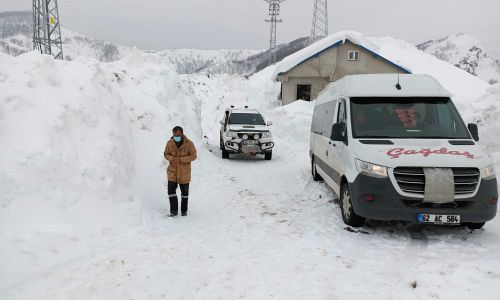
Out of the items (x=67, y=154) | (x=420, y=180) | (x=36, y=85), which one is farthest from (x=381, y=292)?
(x=36, y=85)

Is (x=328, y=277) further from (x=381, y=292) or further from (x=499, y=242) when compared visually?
(x=499, y=242)

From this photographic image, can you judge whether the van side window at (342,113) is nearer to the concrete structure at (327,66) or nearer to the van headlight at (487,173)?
the van headlight at (487,173)

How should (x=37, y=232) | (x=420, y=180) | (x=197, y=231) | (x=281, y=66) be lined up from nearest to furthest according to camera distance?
1. (x=37, y=232)
2. (x=420, y=180)
3. (x=197, y=231)
4. (x=281, y=66)

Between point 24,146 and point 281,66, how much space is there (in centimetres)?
2570

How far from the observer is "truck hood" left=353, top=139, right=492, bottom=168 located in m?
5.34

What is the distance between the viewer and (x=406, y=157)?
5.43m

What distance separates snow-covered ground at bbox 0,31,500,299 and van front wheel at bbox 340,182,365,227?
0.51 feet

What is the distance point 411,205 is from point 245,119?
10.2 metres

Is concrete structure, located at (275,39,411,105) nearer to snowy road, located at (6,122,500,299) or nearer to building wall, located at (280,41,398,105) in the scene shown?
building wall, located at (280,41,398,105)

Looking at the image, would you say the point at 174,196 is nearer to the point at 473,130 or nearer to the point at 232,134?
the point at 473,130

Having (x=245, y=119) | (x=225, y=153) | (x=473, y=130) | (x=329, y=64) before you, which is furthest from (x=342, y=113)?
(x=329, y=64)

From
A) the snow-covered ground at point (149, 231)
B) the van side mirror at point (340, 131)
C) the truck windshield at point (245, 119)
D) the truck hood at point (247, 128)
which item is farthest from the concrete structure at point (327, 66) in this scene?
the van side mirror at point (340, 131)

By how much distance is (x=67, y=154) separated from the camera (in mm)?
6301

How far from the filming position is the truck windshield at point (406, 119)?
20.5 feet
